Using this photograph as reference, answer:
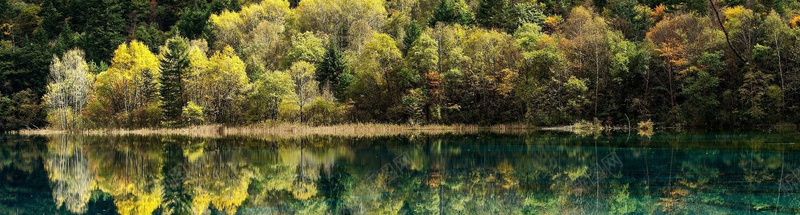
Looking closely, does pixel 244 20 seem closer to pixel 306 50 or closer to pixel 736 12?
pixel 306 50

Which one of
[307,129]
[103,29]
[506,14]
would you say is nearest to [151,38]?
[103,29]

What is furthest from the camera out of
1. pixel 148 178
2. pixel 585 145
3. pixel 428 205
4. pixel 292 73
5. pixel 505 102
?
pixel 292 73

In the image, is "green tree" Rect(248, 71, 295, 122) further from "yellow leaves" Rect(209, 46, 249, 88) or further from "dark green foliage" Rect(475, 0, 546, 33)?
"dark green foliage" Rect(475, 0, 546, 33)

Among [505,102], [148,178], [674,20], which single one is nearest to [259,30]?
[505,102]

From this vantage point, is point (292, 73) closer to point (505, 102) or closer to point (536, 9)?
point (505, 102)

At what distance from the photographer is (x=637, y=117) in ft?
190

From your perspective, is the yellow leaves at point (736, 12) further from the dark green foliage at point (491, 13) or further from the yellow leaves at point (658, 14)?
the dark green foliage at point (491, 13)

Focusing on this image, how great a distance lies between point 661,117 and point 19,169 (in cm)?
4598

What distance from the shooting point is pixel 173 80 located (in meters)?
70.1

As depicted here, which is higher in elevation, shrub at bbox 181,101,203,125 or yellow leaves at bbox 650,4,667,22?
yellow leaves at bbox 650,4,667,22

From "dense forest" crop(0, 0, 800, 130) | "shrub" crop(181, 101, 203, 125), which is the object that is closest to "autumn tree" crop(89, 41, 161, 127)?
"dense forest" crop(0, 0, 800, 130)

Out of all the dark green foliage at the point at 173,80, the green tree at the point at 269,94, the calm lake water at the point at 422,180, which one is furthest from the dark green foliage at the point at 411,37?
the calm lake water at the point at 422,180

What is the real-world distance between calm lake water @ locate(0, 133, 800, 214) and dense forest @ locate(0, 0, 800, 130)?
20.4 meters

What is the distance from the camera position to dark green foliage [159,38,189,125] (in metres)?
68.6
